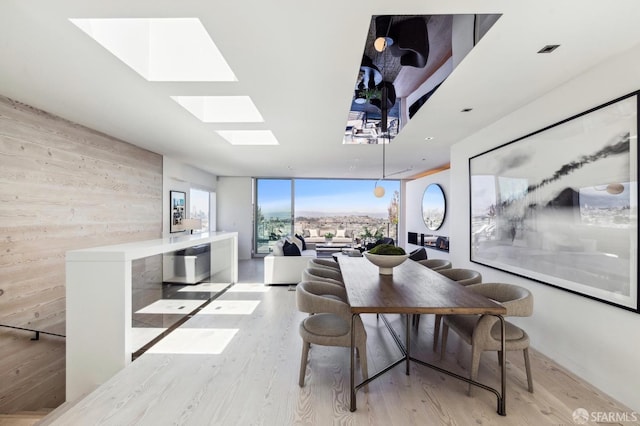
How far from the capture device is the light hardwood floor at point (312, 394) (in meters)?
1.94

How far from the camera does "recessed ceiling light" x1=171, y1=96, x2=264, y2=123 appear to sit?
3.65m

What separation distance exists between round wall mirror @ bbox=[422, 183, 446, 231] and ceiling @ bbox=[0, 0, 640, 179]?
2.31m

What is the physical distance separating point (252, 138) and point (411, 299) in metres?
3.94

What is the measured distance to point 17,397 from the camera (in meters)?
3.06

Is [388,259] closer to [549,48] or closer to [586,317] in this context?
[586,317]

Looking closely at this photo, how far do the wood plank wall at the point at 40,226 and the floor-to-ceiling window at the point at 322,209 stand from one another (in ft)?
17.8

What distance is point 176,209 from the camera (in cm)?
643

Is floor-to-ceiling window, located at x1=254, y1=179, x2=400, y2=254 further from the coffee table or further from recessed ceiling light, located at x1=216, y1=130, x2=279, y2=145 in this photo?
recessed ceiling light, located at x1=216, y1=130, x2=279, y2=145

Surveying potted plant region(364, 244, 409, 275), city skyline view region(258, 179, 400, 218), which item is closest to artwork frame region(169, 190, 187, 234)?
city skyline view region(258, 179, 400, 218)

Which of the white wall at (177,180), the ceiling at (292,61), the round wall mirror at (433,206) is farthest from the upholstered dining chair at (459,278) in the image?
the white wall at (177,180)

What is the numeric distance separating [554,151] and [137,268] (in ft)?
13.7

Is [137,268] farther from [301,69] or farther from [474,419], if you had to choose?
[474,419]

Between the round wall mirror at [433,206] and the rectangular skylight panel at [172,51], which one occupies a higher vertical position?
the rectangular skylight panel at [172,51]

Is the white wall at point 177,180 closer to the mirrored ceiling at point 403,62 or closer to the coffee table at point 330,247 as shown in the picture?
the mirrored ceiling at point 403,62
